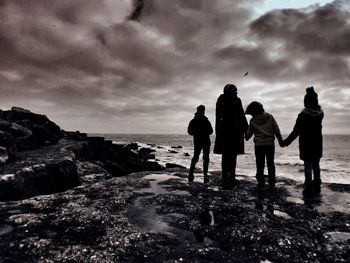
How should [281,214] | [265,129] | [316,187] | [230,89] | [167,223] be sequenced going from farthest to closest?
1. [316,187]
2. [265,129]
3. [230,89]
4. [281,214]
5. [167,223]

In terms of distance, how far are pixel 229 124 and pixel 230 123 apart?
0.11 ft

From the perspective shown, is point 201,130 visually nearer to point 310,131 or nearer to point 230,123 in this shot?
point 230,123

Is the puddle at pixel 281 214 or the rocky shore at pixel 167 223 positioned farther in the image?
the puddle at pixel 281 214

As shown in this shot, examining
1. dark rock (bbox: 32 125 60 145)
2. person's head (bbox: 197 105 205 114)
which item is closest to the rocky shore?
person's head (bbox: 197 105 205 114)

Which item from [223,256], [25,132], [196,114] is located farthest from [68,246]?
[25,132]

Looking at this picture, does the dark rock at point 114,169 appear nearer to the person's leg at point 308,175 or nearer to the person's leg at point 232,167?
the person's leg at point 232,167

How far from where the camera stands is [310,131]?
6.99 m

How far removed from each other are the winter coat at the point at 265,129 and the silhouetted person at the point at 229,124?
42 cm

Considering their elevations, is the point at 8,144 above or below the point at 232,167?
above

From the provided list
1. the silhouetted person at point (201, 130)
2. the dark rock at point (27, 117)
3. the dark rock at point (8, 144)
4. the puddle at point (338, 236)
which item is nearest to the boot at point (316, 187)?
the silhouetted person at point (201, 130)

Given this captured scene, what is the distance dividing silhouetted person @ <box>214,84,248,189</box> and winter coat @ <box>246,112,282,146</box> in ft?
1.39

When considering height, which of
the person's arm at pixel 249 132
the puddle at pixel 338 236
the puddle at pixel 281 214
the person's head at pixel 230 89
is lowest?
the puddle at pixel 338 236

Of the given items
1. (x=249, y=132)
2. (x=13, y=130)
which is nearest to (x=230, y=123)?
(x=249, y=132)

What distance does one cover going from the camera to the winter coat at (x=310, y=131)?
6.92m
